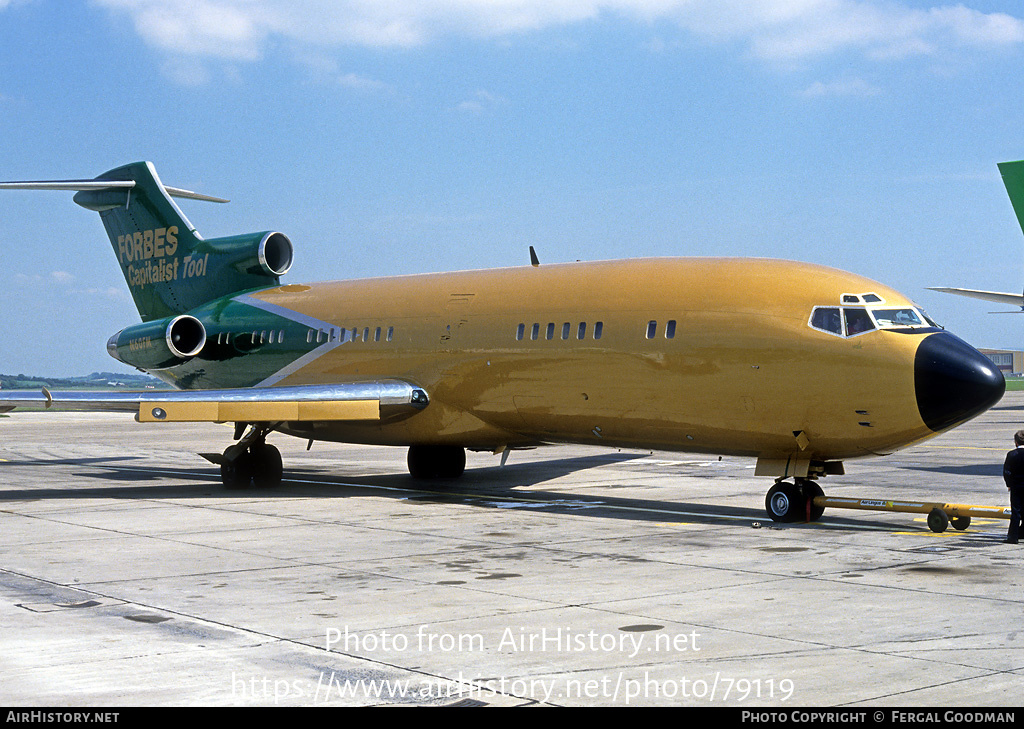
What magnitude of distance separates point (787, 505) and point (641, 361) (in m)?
3.03

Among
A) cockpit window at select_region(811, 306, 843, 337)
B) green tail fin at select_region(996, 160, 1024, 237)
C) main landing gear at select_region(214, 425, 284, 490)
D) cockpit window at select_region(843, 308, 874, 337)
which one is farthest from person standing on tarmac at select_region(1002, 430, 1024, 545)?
green tail fin at select_region(996, 160, 1024, 237)

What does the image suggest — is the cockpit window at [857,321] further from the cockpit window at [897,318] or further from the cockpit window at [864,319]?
the cockpit window at [897,318]

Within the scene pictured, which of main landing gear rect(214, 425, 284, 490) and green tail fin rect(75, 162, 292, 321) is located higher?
green tail fin rect(75, 162, 292, 321)

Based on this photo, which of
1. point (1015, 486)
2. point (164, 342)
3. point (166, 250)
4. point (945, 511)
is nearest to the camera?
point (1015, 486)

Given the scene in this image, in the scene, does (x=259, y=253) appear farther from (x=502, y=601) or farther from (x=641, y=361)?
(x=502, y=601)

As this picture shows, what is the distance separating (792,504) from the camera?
15.4 meters

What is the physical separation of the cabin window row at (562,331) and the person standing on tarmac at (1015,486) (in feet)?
20.5

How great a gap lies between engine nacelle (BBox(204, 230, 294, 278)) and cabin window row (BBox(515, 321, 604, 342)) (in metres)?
9.07

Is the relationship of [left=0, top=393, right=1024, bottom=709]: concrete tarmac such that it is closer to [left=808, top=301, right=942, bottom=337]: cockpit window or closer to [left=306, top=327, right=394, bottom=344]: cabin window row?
[left=808, top=301, right=942, bottom=337]: cockpit window

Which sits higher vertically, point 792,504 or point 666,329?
point 666,329

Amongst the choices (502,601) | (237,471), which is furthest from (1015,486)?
(237,471)

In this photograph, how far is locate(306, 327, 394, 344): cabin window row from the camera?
69.4ft
